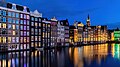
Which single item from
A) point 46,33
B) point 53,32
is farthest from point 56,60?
point 53,32

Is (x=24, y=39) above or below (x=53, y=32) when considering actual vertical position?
below

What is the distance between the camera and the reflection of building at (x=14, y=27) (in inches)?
3307

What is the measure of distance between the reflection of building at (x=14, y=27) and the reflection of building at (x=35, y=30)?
19.3 ft

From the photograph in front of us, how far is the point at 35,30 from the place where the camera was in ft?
348

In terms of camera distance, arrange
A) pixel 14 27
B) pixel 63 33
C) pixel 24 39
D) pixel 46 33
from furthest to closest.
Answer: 1. pixel 63 33
2. pixel 46 33
3. pixel 24 39
4. pixel 14 27

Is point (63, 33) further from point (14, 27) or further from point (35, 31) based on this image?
point (14, 27)

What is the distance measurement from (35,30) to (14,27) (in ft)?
57.1

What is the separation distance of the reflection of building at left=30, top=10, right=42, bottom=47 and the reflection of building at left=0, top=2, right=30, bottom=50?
5.87 meters

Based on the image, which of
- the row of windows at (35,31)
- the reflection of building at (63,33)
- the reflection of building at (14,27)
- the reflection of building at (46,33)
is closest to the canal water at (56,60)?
the reflection of building at (14,27)

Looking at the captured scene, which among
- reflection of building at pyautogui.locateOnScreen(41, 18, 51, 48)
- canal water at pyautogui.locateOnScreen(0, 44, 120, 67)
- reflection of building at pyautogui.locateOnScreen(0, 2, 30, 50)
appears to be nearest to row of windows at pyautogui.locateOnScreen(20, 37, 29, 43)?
reflection of building at pyautogui.locateOnScreen(0, 2, 30, 50)

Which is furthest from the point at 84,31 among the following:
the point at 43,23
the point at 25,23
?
the point at 25,23

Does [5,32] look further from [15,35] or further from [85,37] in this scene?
[85,37]

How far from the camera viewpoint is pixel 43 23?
375ft

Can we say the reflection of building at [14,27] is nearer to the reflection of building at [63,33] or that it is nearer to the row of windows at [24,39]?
the row of windows at [24,39]
